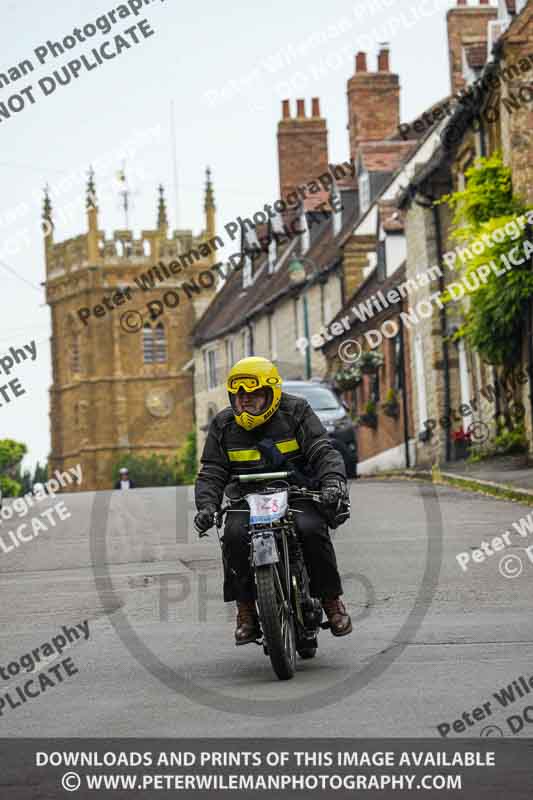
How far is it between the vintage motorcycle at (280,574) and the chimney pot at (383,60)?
47828mm

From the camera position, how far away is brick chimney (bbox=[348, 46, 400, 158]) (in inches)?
2167

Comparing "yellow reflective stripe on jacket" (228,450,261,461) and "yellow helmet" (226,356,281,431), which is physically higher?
"yellow helmet" (226,356,281,431)

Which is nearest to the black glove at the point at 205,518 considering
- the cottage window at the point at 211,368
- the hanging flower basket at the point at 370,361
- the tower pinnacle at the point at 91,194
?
the hanging flower basket at the point at 370,361

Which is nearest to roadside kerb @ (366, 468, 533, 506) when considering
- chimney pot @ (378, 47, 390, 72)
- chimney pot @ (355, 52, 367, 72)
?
chimney pot @ (378, 47, 390, 72)

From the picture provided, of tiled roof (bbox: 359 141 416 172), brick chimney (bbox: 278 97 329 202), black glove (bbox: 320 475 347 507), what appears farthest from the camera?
brick chimney (bbox: 278 97 329 202)

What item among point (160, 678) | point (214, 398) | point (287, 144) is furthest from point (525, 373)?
point (214, 398)

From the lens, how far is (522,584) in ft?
41.0

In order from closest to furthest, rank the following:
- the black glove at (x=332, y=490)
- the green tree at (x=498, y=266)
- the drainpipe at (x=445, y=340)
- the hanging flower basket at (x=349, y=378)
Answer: the black glove at (x=332, y=490), the green tree at (x=498, y=266), the drainpipe at (x=445, y=340), the hanging flower basket at (x=349, y=378)

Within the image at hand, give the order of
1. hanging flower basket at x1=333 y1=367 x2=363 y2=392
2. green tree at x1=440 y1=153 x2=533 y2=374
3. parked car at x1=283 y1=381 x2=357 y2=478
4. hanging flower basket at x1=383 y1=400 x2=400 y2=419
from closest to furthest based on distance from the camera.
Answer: green tree at x1=440 y1=153 x2=533 y2=374, parked car at x1=283 y1=381 x2=357 y2=478, hanging flower basket at x1=383 y1=400 x2=400 y2=419, hanging flower basket at x1=333 y1=367 x2=363 y2=392

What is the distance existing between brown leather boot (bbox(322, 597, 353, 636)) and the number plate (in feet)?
2.45

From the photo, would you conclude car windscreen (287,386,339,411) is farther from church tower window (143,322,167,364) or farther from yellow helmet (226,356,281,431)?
church tower window (143,322,167,364)

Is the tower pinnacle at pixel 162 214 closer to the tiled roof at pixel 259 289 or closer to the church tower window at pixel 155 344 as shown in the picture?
the church tower window at pixel 155 344

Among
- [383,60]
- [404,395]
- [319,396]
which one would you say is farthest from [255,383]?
[383,60]

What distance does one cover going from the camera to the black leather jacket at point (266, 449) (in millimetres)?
8664
